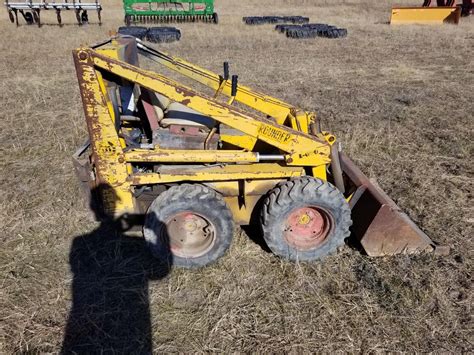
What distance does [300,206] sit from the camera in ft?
11.8

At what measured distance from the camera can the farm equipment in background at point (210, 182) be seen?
3.39 metres

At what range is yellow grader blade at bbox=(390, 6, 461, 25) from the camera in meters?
18.7

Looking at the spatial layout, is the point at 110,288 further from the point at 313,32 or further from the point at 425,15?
the point at 425,15

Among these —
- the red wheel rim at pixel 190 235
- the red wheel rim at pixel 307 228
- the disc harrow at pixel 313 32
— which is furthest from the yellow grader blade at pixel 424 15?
the red wheel rim at pixel 190 235

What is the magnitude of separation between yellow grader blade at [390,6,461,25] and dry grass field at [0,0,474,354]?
11.5m

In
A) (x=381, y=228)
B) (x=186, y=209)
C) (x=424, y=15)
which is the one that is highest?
(x=424, y=15)

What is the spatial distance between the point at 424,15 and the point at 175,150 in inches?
772

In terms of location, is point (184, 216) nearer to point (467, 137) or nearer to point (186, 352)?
point (186, 352)

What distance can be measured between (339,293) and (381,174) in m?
2.52

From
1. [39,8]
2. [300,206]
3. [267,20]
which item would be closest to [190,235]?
[300,206]

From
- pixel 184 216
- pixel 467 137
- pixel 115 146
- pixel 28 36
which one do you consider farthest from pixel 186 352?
pixel 28 36

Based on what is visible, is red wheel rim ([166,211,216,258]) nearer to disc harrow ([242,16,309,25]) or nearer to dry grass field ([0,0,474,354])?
dry grass field ([0,0,474,354])

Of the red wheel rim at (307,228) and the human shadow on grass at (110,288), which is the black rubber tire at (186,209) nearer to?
the human shadow on grass at (110,288)

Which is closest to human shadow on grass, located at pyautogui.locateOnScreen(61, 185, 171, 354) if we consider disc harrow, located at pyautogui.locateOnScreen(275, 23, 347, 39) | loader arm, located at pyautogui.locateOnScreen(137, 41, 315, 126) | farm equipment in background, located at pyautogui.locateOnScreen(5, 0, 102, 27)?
loader arm, located at pyautogui.locateOnScreen(137, 41, 315, 126)
